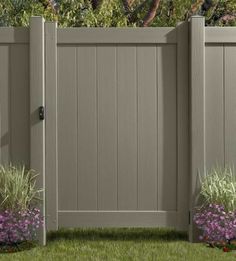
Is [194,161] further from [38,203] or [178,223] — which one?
[38,203]

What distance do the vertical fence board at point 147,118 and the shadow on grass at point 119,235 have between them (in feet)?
1.78

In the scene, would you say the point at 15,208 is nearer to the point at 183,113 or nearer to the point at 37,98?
the point at 37,98

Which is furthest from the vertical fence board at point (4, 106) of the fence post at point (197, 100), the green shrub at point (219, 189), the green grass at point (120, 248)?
the green shrub at point (219, 189)

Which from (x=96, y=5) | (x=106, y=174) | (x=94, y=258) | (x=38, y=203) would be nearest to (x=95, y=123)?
(x=106, y=174)

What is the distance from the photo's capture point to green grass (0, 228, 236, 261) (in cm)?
528

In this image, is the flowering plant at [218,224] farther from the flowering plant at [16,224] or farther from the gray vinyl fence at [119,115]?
the flowering plant at [16,224]

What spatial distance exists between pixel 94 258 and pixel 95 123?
121cm

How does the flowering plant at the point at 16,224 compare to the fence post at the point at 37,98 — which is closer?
the flowering plant at the point at 16,224

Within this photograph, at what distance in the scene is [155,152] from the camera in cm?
573

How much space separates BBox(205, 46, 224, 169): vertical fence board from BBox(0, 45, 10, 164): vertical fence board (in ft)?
5.78

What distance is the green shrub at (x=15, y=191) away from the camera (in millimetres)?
5449

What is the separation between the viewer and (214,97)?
5.72 metres

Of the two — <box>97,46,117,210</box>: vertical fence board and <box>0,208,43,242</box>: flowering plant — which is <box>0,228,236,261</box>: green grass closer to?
<box>0,208,43,242</box>: flowering plant

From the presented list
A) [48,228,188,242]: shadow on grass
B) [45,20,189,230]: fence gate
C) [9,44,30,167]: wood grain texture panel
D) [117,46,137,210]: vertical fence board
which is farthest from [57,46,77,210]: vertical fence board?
[48,228,188,242]: shadow on grass
